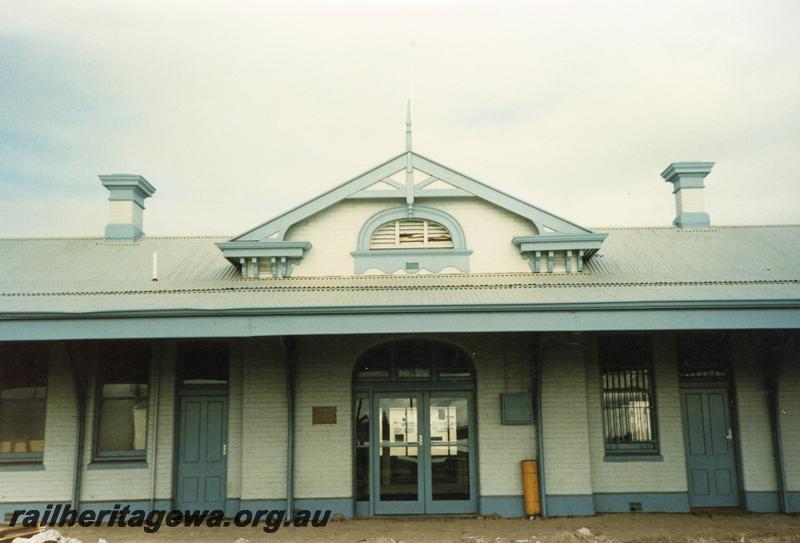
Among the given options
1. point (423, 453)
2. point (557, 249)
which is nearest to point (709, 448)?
point (557, 249)

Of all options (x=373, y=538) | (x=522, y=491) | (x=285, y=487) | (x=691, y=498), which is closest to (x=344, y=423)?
(x=285, y=487)

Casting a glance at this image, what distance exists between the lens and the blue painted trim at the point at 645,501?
441 inches

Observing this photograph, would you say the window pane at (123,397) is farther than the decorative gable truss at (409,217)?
No

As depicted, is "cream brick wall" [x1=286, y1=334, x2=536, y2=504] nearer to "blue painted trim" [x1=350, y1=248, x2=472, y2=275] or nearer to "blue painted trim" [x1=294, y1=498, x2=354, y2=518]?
"blue painted trim" [x1=294, y1=498, x2=354, y2=518]

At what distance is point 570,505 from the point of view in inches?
432

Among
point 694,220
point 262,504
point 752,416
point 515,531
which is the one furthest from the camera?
point 694,220

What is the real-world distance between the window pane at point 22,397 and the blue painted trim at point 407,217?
553 cm

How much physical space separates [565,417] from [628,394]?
124 centimetres

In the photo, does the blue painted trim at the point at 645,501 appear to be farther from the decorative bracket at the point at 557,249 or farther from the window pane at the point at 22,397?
the window pane at the point at 22,397

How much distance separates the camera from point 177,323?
9.55m

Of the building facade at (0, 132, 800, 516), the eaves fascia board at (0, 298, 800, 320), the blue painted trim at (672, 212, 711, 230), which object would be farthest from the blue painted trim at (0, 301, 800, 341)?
the blue painted trim at (672, 212, 711, 230)

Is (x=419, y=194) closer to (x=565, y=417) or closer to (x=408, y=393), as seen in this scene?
(x=408, y=393)

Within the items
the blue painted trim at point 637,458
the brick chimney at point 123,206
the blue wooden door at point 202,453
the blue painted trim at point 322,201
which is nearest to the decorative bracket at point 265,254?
the blue painted trim at point 322,201

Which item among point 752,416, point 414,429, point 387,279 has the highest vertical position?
point 387,279
